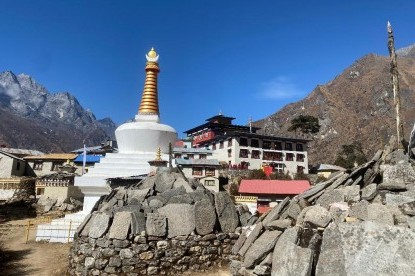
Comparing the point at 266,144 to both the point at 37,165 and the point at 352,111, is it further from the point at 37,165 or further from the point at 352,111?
the point at 352,111

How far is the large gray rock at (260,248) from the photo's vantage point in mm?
7961

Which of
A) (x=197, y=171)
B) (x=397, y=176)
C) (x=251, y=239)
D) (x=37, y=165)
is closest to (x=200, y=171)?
(x=197, y=171)

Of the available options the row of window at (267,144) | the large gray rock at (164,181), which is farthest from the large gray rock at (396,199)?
the row of window at (267,144)

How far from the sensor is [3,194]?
138 ft

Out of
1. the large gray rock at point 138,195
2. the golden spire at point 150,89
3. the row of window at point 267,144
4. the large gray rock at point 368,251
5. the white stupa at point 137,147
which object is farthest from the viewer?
the row of window at point 267,144

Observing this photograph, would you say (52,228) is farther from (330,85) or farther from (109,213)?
(330,85)

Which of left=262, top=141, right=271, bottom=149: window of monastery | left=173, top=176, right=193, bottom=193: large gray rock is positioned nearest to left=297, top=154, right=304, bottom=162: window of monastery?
left=262, top=141, right=271, bottom=149: window of monastery

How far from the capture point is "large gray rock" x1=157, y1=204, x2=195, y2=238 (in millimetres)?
11750

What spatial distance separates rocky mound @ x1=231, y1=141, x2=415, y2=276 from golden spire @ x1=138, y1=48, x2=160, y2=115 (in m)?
25.0

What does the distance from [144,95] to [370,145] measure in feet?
327

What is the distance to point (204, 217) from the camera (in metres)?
12.1

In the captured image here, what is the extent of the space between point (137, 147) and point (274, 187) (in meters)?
18.8

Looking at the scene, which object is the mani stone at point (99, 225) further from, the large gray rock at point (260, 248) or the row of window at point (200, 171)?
the row of window at point (200, 171)

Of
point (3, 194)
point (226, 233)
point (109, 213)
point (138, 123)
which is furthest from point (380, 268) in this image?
point (3, 194)
